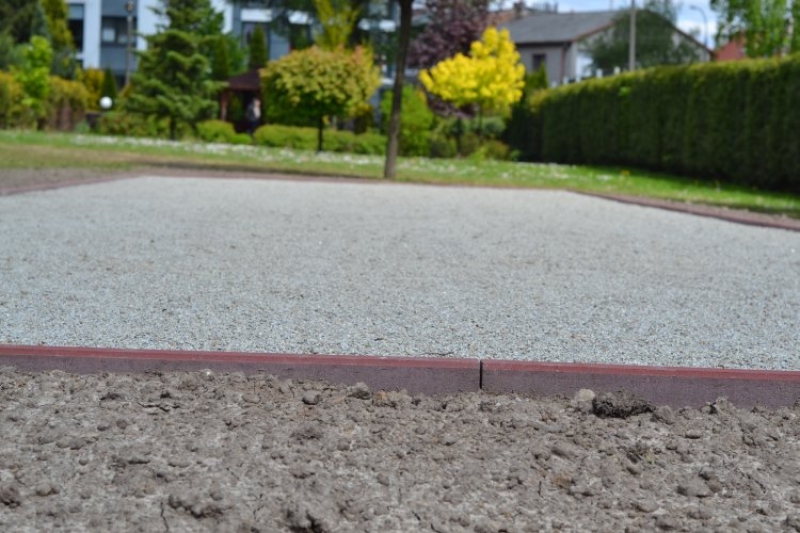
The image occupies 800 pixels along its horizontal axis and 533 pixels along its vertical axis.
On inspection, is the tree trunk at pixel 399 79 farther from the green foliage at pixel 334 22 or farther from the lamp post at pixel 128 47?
the lamp post at pixel 128 47

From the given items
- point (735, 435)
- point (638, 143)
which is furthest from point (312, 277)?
point (638, 143)

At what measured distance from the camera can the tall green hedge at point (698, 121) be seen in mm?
18547

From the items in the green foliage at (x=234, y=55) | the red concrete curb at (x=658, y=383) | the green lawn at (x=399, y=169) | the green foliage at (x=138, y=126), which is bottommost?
the red concrete curb at (x=658, y=383)

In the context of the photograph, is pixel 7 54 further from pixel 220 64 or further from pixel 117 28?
pixel 117 28

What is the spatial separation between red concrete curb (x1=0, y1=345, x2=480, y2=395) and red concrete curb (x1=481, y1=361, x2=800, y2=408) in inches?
4.8

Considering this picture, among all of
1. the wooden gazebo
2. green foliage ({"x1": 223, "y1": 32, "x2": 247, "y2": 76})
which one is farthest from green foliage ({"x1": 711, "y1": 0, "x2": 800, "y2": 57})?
green foliage ({"x1": 223, "y1": 32, "x2": 247, "y2": 76})

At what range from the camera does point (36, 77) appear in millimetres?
33875

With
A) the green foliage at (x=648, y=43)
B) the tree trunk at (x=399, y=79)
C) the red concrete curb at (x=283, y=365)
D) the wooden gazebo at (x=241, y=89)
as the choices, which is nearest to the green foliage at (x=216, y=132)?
the wooden gazebo at (x=241, y=89)

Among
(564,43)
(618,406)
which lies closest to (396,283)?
(618,406)

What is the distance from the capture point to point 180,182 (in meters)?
15.3

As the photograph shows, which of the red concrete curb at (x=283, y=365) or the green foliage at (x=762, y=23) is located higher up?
the green foliage at (x=762, y=23)

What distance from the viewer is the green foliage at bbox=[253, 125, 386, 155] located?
104 ft

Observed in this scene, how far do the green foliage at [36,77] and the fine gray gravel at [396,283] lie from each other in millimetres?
24142

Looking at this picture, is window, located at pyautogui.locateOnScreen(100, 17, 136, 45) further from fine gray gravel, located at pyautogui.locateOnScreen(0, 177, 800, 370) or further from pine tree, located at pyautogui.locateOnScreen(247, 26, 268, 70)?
fine gray gravel, located at pyautogui.locateOnScreen(0, 177, 800, 370)
